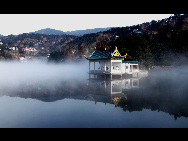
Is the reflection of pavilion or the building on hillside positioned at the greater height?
the building on hillside

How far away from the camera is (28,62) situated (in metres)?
125

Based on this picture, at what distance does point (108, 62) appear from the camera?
31500mm

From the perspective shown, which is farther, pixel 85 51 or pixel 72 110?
pixel 85 51

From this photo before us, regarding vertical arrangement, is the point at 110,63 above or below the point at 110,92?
above

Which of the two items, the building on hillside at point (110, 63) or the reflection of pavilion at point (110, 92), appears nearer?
the reflection of pavilion at point (110, 92)

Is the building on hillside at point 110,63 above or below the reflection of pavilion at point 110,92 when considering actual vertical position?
above

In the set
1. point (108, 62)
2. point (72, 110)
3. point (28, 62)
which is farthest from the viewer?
point (28, 62)

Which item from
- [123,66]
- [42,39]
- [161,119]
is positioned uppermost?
[42,39]

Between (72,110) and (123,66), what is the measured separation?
77.8ft

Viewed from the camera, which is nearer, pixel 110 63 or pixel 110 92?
pixel 110 92
